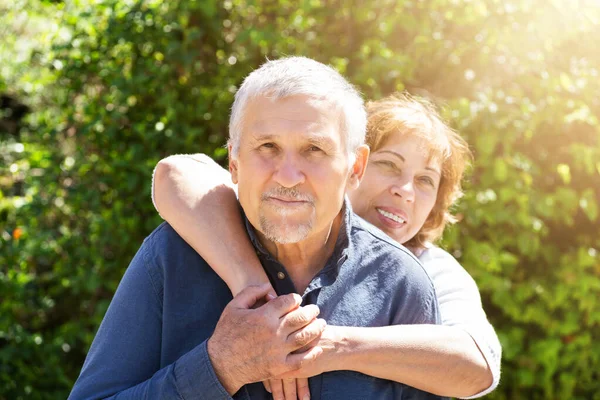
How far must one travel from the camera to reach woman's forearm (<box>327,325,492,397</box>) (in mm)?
1762

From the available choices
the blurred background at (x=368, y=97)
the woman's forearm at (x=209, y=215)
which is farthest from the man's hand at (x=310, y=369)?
the blurred background at (x=368, y=97)

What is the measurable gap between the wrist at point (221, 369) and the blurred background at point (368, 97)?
207 centimetres

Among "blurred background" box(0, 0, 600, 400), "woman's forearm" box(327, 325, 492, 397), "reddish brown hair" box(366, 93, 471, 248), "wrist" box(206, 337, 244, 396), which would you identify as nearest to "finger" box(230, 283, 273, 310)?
"wrist" box(206, 337, 244, 396)

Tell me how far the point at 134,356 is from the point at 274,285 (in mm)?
398

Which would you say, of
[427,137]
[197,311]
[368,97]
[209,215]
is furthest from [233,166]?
[368,97]

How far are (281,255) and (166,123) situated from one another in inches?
83.1

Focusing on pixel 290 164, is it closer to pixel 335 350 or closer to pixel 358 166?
pixel 358 166

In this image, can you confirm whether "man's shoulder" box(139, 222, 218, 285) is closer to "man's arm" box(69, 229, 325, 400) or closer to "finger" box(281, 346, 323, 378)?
"man's arm" box(69, 229, 325, 400)

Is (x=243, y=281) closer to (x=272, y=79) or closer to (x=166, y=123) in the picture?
(x=272, y=79)

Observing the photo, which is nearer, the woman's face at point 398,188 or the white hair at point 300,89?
the white hair at point 300,89

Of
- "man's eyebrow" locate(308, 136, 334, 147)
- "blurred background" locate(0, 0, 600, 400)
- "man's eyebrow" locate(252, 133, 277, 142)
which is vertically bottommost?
"blurred background" locate(0, 0, 600, 400)

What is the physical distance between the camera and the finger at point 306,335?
1.67 metres

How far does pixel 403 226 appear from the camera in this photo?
242 centimetres

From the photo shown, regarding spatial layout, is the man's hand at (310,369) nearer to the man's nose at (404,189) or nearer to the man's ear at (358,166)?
the man's ear at (358,166)
